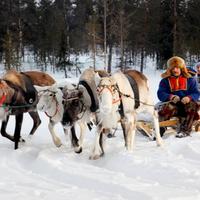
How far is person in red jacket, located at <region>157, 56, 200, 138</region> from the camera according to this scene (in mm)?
7849

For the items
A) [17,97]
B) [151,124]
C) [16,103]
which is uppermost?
[17,97]

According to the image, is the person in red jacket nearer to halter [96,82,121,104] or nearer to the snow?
the snow

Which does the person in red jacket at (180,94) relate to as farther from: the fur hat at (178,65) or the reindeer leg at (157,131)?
the reindeer leg at (157,131)

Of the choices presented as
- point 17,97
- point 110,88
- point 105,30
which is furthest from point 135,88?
point 105,30

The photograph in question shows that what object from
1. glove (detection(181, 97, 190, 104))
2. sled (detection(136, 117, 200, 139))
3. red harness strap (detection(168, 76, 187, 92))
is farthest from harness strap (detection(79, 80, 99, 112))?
glove (detection(181, 97, 190, 104))

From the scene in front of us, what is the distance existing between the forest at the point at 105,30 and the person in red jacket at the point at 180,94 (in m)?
25.5

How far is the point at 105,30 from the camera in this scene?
115 feet

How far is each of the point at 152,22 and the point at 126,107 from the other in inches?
1394

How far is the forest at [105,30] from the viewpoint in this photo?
35.5 meters

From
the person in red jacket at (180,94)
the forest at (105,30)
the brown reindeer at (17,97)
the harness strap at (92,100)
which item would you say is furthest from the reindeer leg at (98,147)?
the forest at (105,30)

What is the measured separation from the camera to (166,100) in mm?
8148

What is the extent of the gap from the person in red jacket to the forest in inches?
1002

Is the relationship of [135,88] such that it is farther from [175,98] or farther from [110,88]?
[175,98]

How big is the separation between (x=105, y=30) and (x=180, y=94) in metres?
27.5
